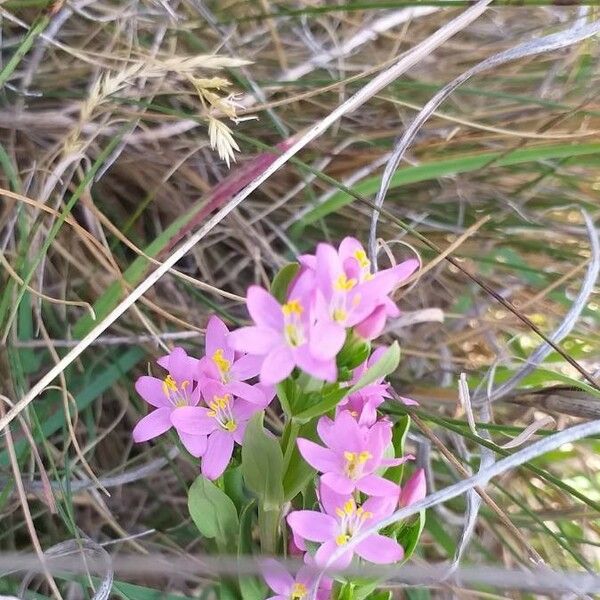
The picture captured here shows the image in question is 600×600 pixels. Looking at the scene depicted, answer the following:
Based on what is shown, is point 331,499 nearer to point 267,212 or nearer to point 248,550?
→ point 248,550

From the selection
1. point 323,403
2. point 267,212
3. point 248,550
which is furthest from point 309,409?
point 267,212

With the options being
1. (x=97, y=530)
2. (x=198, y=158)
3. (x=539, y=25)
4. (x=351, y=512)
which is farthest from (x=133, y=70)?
(x=539, y=25)

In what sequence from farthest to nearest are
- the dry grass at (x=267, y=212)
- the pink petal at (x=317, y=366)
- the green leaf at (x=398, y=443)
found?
1. the dry grass at (x=267, y=212)
2. the green leaf at (x=398, y=443)
3. the pink petal at (x=317, y=366)

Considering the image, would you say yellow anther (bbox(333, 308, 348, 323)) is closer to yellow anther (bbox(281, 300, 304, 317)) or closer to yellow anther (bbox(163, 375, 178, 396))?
yellow anther (bbox(281, 300, 304, 317))

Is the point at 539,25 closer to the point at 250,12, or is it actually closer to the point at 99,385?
the point at 250,12

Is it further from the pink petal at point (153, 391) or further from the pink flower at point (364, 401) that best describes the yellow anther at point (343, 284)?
the pink petal at point (153, 391)

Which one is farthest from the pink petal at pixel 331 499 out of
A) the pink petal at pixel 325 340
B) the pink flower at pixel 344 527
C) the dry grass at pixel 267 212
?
the dry grass at pixel 267 212
